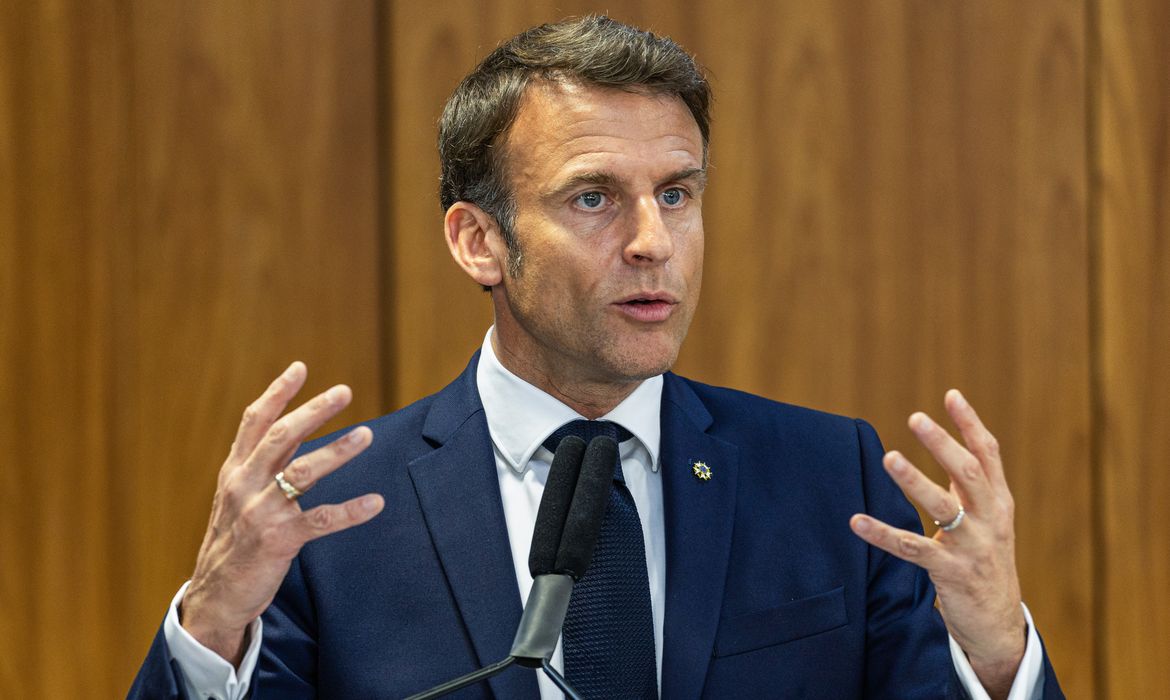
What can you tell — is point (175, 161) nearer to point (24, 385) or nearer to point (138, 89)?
point (138, 89)

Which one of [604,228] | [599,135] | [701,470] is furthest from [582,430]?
[599,135]

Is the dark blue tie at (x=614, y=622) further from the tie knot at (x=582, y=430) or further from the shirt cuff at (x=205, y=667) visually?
the shirt cuff at (x=205, y=667)

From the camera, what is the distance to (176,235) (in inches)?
96.8

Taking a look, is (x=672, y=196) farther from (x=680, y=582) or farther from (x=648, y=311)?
(x=680, y=582)

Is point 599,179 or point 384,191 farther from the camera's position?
point 384,191

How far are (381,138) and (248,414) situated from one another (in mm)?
1267

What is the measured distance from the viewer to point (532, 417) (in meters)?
1.81

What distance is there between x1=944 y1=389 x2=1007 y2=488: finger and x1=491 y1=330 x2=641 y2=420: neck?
0.55 metres

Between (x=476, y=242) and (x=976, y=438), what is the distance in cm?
84

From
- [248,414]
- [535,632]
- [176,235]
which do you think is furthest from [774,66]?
[535,632]

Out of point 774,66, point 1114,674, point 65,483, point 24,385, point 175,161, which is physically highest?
point 774,66

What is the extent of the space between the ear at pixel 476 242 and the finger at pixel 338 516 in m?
0.62

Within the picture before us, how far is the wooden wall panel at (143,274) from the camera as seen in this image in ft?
7.91

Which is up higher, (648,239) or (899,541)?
(648,239)
